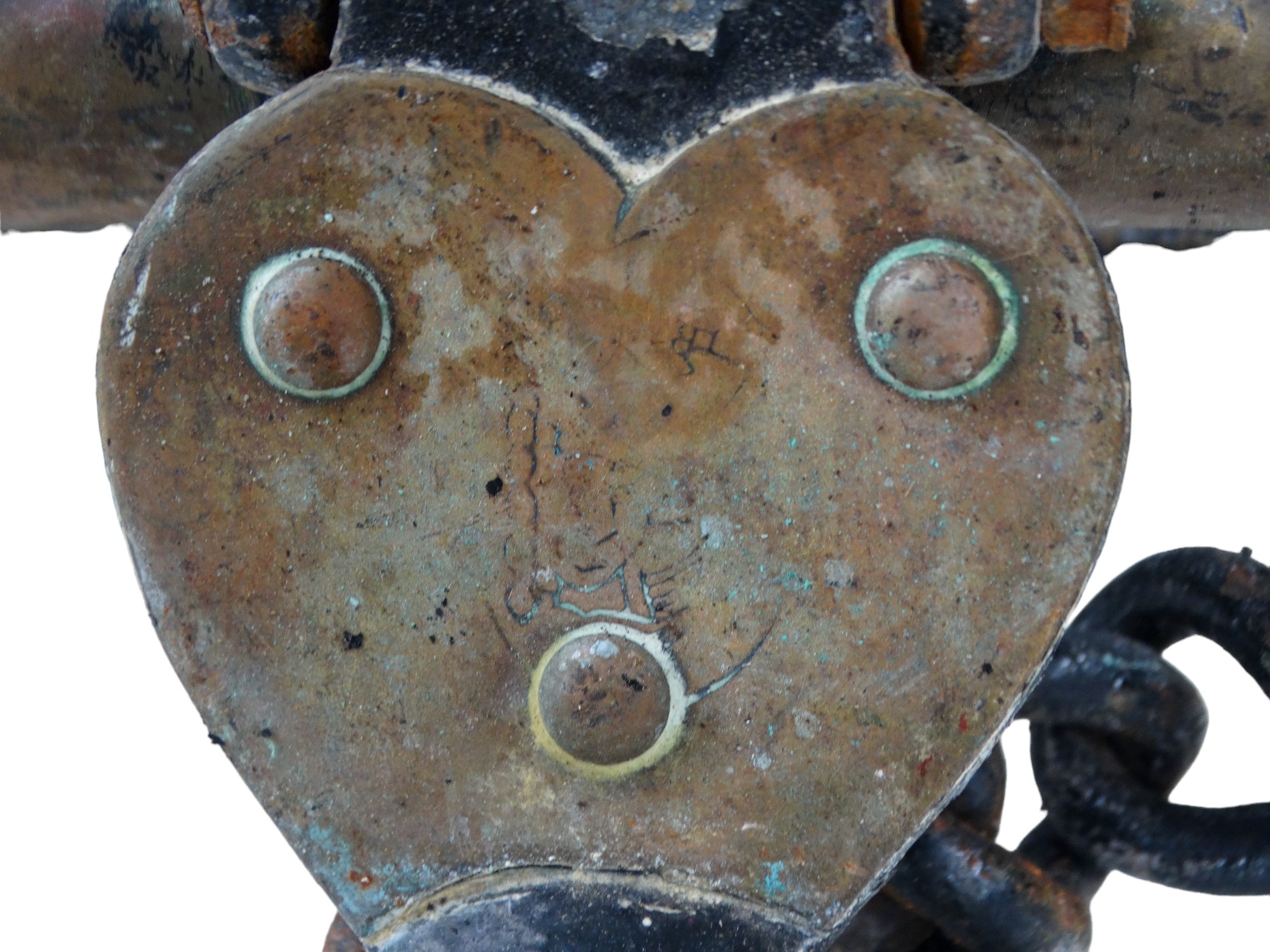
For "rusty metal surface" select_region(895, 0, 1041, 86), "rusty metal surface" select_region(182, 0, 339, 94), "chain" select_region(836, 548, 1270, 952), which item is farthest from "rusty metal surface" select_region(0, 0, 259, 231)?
"chain" select_region(836, 548, 1270, 952)

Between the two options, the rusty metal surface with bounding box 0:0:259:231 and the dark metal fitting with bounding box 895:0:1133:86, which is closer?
the dark metal fitting with bounding box 895:0:1133:86

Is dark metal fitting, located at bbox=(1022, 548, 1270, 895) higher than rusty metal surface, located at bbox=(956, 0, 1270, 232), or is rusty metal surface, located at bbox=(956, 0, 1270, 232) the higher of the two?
rusty metal surface, located at bbox=(956, 0, 1270, 232)

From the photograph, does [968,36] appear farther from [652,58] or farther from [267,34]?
[267,34]

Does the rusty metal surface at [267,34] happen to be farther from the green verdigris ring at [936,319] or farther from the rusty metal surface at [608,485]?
the green verdigris ring at [936,319]

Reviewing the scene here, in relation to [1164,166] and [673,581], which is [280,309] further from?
[1164,166]

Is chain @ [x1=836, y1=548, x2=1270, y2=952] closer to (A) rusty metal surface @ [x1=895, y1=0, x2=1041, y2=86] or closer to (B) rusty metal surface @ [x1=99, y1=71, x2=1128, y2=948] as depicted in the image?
(B) rusty metal surface @ [x1=99, y1=71, x2=1128, y2=948]

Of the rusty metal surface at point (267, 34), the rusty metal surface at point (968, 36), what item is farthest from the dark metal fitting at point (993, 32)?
the rusty metal surface at point (267, 34)
